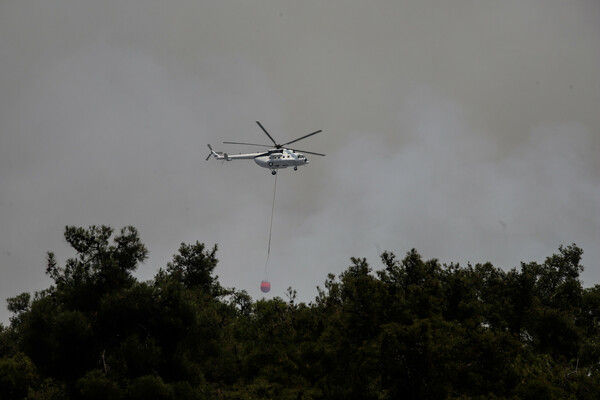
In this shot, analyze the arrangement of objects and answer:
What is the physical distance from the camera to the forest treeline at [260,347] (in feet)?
106

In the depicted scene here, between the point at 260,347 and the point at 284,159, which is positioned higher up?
the point at 284,159

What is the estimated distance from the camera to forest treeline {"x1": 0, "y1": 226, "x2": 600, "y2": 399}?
32188 mm

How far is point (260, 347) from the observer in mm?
40188

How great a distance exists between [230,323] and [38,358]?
17.4 metres

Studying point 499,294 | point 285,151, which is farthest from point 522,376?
point 285,151

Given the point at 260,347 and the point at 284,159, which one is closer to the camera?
the point at 260,347

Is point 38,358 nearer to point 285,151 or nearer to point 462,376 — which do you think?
point 462,376

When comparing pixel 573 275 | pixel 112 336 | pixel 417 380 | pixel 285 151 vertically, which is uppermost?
pixel 285 151

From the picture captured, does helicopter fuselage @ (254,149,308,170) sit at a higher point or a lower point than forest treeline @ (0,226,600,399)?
higher

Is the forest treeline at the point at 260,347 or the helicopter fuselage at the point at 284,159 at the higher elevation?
the helicopter fuselage at the point at 284,159

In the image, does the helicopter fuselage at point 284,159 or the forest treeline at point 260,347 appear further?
the helicopter fuselage at point 284,159

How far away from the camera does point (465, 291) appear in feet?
145

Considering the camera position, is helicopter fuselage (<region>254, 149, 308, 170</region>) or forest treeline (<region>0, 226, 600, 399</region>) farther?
helicopter fuselage (<region>254, 149, 308, 170</region>)


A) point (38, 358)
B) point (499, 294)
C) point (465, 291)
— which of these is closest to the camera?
point (38, 358)
